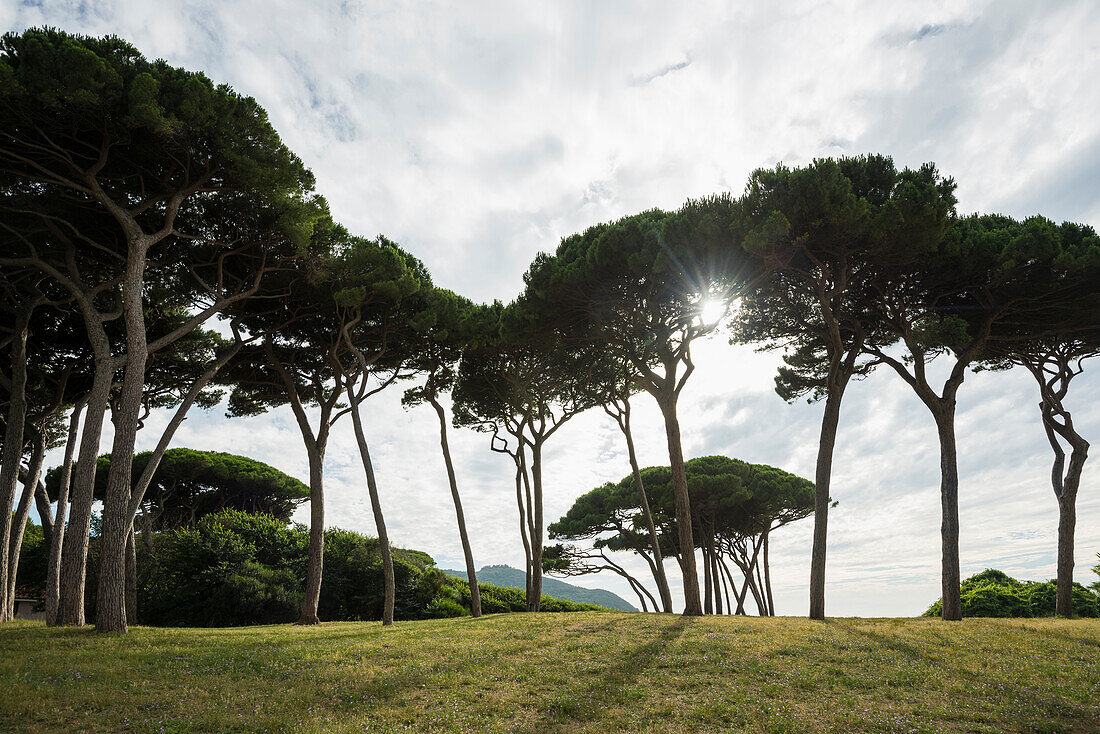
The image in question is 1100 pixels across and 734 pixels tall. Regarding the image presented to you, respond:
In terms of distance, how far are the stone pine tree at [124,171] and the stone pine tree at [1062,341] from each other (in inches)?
730

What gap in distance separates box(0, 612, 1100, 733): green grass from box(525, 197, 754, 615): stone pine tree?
568cm

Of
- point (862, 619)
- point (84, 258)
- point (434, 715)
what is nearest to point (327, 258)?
point (84, 258)

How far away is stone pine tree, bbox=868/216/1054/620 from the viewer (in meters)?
13.9

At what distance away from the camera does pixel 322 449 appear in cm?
1786

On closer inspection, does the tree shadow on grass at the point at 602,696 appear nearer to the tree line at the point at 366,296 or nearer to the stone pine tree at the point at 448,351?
the tree line at the point at 366,296

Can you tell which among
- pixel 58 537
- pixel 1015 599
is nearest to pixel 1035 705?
pixel 1015 599

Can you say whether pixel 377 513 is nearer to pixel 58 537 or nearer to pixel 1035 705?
pixel 58 537

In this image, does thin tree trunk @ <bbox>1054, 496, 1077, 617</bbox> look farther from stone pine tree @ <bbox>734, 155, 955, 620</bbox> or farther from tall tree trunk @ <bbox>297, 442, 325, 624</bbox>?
tall tree trunk @ <bbox>297, 442, 325, 624</bbox>

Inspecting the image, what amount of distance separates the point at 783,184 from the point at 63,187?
628 inches

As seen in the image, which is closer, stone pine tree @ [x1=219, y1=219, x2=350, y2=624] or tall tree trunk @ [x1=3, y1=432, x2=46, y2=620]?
stone pine tree @ [x1=219, y1=219, x2=350, y2=624]

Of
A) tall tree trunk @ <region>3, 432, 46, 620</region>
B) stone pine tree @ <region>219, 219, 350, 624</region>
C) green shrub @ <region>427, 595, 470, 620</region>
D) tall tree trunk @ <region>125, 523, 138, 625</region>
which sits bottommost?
green shrub @ <region>427, 595, 470, 620</region>

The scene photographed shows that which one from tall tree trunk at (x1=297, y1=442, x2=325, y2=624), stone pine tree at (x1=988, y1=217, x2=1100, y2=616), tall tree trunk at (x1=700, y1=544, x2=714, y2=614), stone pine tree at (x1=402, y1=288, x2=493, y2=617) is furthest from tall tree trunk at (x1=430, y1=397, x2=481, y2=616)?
stone pine tree at (x1=988, y1=217, x2=1100, y2=616)

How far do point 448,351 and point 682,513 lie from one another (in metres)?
9.91

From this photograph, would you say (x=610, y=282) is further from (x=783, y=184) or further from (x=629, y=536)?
(x=629, y=536)
